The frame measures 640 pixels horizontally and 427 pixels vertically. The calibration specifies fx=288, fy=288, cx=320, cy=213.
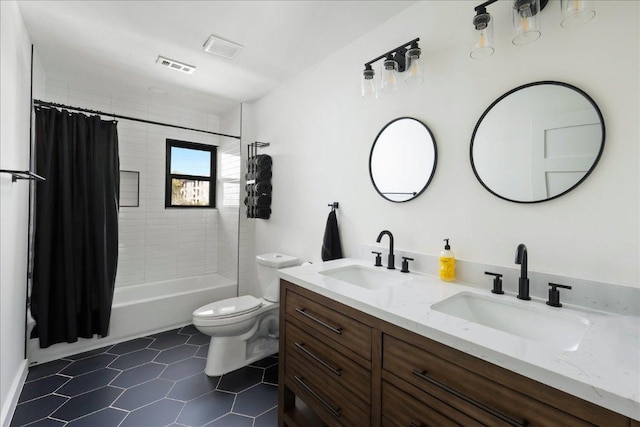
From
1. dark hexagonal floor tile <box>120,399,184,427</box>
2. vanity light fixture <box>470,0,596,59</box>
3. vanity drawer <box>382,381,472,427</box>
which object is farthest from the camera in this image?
dark hexagonal floor tile <box>120,399,184,427</box>

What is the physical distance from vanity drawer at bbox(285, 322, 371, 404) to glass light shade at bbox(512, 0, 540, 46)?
1.49 metres

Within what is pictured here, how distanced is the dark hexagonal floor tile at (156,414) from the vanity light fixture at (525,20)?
2.56 metres

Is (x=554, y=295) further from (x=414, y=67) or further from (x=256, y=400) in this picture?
(x=256, y=400)

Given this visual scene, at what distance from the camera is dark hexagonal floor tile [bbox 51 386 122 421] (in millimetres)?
1734

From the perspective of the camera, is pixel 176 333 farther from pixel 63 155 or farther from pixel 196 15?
pixel 196 15

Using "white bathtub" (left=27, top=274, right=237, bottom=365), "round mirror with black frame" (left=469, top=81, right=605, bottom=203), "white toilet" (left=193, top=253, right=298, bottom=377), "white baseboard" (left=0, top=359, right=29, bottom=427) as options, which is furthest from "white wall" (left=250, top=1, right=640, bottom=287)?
"white baseboard" (left=0, top=359, right=29, bottom=427)

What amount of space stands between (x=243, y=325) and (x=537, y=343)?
1917 mm

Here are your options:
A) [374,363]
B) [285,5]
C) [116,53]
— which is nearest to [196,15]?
[285,5]

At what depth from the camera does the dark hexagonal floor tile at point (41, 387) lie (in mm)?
1898

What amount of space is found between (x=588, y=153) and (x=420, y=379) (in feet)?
3.53

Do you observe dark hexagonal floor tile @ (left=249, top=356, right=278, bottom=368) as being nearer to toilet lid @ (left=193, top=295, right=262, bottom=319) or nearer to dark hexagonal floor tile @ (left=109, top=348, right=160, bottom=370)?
toilet lid @ (left=193, top=295, right=262, bottom=319)

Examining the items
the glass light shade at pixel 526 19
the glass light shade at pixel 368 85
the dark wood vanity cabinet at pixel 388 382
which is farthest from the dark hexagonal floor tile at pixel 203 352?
the glass light shade at pixel 526 19

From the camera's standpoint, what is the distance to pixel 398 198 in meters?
1.78

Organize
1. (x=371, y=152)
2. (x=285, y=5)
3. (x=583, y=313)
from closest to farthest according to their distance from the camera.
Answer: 1. (x=583, y=313)
2. (x=285, y=5)
3. (x=371, y=152)
